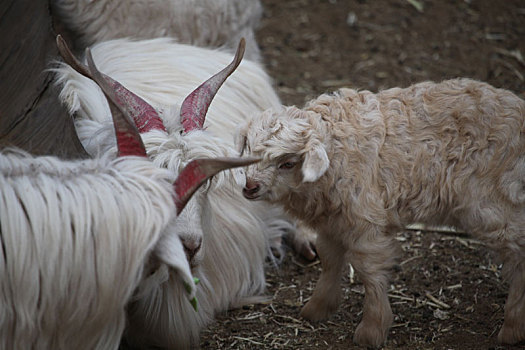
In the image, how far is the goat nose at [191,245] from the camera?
9.29 feet

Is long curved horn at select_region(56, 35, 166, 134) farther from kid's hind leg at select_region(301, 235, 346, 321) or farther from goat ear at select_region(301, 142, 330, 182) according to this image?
kid's hind leg at select_region(301, 235, 346, 321)

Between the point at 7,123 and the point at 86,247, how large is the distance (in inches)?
45.1

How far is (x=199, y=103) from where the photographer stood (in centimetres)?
347

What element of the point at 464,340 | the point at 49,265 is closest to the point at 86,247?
the point at 49,265

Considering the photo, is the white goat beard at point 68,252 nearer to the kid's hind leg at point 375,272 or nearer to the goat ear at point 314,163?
the goat ear at point 314,163

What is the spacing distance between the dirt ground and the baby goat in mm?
360

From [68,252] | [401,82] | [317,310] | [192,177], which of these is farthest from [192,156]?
[401,82]

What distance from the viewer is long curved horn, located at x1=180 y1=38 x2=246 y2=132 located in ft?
11.1

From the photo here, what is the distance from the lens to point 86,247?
8.38 feet

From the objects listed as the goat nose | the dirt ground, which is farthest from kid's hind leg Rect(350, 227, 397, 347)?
the goat nose

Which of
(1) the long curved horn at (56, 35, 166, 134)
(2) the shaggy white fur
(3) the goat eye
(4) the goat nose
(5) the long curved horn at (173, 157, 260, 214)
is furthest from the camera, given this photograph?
(2) the shaggy white fur

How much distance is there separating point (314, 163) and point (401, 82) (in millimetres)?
3686

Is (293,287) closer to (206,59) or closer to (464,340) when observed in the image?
(464,340)

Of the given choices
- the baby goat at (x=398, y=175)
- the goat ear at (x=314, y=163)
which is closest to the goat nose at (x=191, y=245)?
the baby goat at (x=398, y=175)
